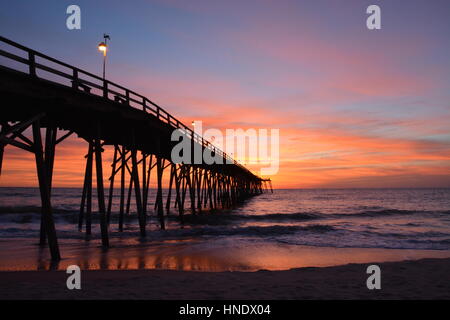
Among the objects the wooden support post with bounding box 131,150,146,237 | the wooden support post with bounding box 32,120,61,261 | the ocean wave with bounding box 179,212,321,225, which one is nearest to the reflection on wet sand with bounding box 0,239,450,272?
the wooden support post with bounding box 32,120,61,261

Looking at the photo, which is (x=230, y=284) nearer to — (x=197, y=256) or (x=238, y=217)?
(x=197, y=256)

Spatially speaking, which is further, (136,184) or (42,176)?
(136,184)

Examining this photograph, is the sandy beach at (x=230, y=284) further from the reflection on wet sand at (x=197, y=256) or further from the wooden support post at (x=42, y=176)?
the wooden support post at (x=42, y=176)

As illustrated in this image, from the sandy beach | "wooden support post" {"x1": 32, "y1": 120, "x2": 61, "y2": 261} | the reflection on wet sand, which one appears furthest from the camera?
the reflection on wet sand

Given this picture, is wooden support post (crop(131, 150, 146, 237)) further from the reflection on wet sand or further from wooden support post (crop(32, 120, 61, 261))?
wooden support post (crop(32, 120, 61, 261))

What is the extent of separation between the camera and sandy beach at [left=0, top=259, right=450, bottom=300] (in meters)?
5.89

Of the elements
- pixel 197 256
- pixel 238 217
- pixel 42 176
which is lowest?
pixel 238 217

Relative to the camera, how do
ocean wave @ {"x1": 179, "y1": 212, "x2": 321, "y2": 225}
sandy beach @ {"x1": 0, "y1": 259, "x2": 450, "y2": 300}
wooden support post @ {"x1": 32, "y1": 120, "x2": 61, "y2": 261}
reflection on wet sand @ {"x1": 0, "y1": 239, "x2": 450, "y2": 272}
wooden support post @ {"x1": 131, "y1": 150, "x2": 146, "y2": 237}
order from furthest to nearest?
1. ocean wave @ {"x1": 179, "y1": 212, "x2": 321, "y2": 225}
2. wooden support post @ {"x1": 131, "y1": 150, "x2": 146, "y2": 237}
3. reflection on wet sand @ {"x1": 0, "y1": 239, "x2": 450, "y2": 272}
4. wooden support post @ {"x1": 32, "y1": 120, "x2": 61, "y2": 261}
5. sandy beach @ {"x1": 0, "y1": 259, "x2": 450, "y2": 300}

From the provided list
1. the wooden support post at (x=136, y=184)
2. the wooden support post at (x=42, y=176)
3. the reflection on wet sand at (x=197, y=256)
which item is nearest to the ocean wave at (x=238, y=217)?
the wooden support post at (x=136, y=184)

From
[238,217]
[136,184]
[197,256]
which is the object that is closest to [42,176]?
[197,256]

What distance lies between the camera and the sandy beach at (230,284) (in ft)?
19.3

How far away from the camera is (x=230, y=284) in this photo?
6.80 meters
